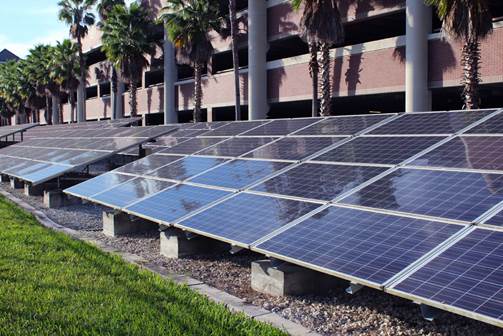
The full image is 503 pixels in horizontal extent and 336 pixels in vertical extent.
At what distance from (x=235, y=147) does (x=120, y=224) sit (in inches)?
145

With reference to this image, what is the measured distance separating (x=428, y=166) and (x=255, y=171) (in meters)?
3.95

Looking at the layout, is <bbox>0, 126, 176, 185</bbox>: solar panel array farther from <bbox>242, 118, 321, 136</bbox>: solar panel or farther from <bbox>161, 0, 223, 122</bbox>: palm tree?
<bbox>161, 0, 223, 122</bbox>: palm tree

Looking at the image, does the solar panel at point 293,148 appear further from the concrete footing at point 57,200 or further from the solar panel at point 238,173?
the concrete footing at point 57,200

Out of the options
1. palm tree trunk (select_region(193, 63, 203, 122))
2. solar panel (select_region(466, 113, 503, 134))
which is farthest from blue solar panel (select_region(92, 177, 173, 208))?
palm tree trunk (select_region(193, 63, 203, 122))

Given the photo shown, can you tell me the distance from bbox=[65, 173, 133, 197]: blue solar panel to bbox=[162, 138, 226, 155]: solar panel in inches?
78.3

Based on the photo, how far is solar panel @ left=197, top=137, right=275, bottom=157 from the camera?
13820 mm

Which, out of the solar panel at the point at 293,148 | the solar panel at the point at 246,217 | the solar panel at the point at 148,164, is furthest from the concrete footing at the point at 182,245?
the solar panel at the point at 148,164

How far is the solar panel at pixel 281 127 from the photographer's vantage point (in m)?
14.6

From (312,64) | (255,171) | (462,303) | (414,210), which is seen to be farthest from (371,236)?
(312,64)

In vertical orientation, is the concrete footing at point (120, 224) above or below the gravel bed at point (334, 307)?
above

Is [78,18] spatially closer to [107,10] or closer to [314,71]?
[107,10]

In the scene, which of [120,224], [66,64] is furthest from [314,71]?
[66,64]

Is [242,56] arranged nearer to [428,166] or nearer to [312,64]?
[312,64]

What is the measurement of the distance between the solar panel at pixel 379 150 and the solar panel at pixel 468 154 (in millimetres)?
451
